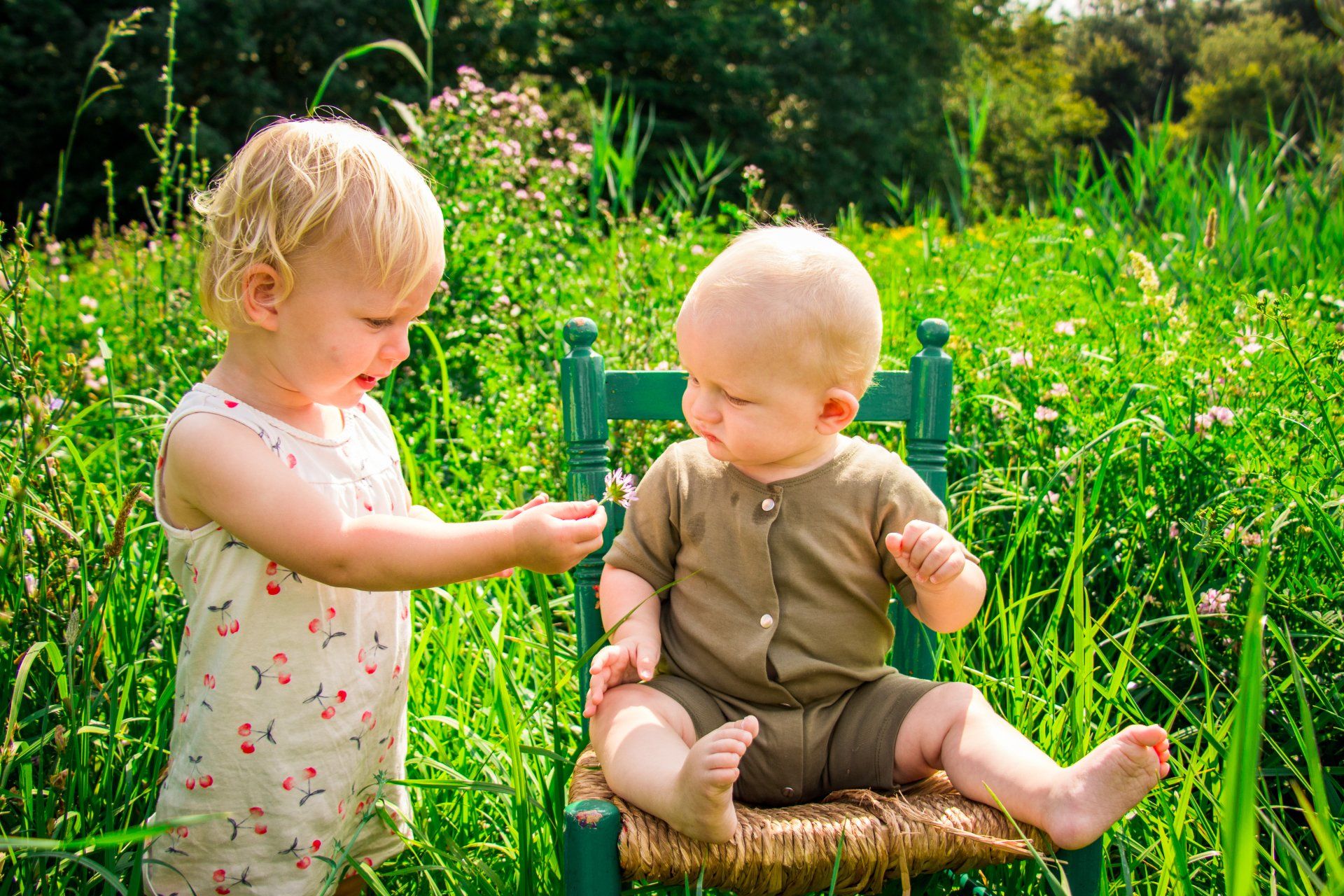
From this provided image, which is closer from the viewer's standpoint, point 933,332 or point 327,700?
point 327,700

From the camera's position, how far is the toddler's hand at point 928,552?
1.35 meters

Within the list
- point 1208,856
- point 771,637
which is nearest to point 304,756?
point 771,637

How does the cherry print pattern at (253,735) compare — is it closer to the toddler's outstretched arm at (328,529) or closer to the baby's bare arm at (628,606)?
the toddler's outstretched arm at (328,529)

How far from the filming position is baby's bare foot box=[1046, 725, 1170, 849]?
117cm

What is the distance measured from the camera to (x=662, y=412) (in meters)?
1.69

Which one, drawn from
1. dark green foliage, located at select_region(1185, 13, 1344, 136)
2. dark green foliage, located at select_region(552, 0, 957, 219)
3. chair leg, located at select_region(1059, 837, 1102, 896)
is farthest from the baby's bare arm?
dark green foliage, located at select_region(1185, 13, 1344, 136)

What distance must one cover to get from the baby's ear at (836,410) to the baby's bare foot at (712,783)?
495 millimetres

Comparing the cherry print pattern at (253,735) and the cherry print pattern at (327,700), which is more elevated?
the cherry print pattern at (327,700)

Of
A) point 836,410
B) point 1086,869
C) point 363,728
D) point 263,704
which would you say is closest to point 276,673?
point 263,704

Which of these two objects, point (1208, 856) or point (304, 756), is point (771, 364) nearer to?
point (304, 756)

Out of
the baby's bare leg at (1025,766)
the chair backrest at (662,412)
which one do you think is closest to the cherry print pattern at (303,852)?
the chair backrest at (662,412)

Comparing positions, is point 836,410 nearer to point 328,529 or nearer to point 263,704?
point 328,529

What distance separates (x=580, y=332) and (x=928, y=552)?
0.68 m

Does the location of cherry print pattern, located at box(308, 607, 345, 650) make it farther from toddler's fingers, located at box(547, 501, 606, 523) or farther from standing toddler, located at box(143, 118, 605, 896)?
toddler's fingers, located at box(547, 501, 606, 523)
